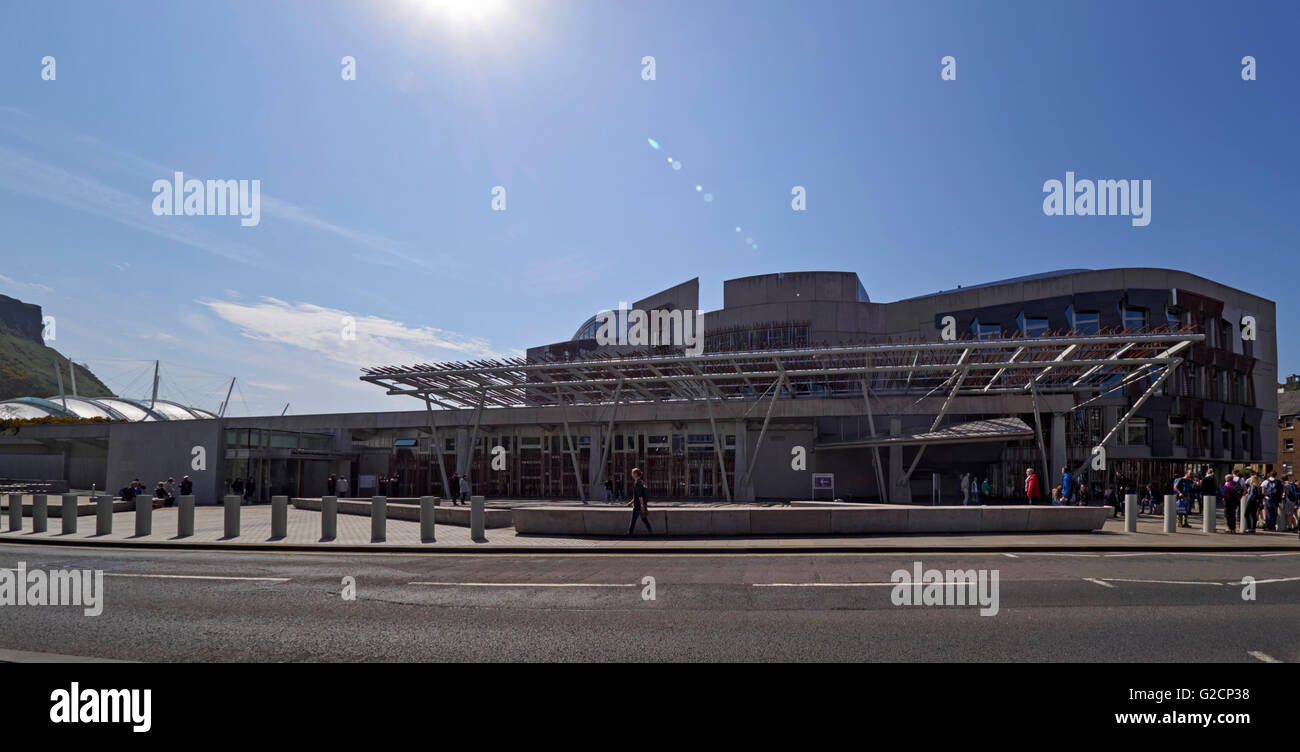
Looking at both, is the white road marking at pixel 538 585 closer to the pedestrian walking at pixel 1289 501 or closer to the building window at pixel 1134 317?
the pedestrian walking at pixel 1289 501

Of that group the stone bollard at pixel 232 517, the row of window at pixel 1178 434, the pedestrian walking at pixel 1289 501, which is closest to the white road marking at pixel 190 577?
the stone bollard at pixel 232 517

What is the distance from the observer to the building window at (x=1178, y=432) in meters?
41.0

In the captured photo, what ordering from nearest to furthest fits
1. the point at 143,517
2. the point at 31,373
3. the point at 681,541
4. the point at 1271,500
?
the point at 681,541, the point at 143,517, the point at 1271,500, the point at 31,373

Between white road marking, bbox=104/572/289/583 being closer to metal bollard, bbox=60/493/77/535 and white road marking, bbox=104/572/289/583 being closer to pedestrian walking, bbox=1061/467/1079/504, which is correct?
metal bollard, bbox=60/493/77/535

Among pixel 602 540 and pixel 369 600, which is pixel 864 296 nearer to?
pixel 602 540

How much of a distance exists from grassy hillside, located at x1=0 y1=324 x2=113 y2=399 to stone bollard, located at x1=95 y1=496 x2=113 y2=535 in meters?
130

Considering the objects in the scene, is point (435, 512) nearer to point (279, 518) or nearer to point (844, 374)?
point (279, 518)

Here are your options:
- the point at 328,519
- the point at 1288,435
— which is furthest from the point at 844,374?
the point at 1288,435

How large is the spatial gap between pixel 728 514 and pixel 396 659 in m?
11.9

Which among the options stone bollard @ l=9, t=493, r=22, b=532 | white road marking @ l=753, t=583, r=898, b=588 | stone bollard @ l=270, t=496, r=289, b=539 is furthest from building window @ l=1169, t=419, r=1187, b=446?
stone bollard @ l=9, t=493, r=22, b=532

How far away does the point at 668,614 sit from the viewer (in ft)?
28.6

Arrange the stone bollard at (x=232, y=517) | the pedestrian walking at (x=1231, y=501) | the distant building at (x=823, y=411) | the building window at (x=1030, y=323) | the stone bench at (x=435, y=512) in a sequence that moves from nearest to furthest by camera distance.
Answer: the stone bollard at (x=232, y=517), the pedestrian walking at (x=1231, y=501), the stone bench at (x=435, y=512), the distant building at (x=823, y=411), the building window at (x=1030, y=323)

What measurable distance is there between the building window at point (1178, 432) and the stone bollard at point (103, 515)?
48926mm

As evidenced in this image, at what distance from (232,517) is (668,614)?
15.4 meters
